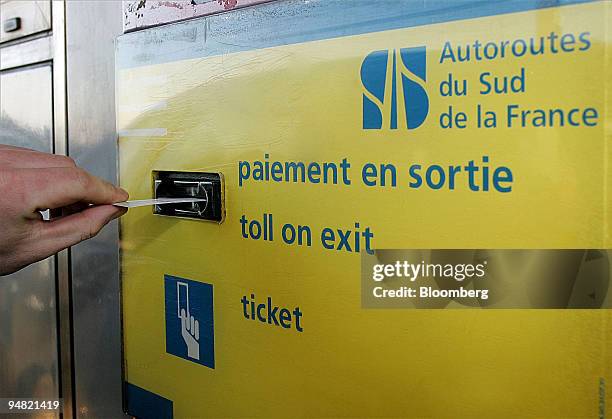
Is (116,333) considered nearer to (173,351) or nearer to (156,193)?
(173,351)

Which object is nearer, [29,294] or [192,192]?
[192,192]

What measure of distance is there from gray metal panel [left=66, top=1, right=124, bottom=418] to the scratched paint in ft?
0.14

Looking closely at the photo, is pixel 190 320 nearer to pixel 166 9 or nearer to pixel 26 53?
pixel 166 9

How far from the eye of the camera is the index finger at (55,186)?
89cm

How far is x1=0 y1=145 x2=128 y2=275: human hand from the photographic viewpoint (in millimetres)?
884

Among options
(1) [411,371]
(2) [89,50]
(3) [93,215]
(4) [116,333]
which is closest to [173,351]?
(4) [116,333]

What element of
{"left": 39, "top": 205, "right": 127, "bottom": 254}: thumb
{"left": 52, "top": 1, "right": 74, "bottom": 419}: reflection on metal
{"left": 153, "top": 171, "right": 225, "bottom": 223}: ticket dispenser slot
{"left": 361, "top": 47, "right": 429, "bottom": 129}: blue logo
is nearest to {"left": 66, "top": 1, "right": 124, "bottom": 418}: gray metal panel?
{"left": 52, "top": 1, "right": 74, "bottom": 419}: reflection on metal

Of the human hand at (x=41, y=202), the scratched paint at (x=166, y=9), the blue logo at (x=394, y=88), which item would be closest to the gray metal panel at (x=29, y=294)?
the scratched paint at (x=166, y=9)

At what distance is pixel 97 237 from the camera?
1281 millimetres

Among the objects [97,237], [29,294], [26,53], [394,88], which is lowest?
[29,294]

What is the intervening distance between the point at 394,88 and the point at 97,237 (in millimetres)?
695

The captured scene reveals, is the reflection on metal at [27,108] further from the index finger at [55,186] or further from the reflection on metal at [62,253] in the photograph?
the index finger at [55,186]

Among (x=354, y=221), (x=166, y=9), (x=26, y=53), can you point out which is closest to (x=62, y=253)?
(x=26, y=53)

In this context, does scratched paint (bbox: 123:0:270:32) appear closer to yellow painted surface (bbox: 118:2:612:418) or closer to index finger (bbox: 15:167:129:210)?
yellow painted surface (bbox: 118:2:612:418)
